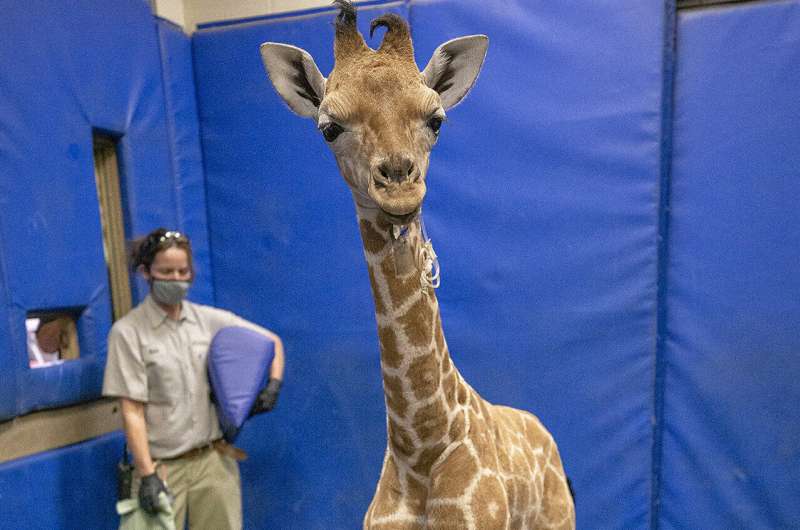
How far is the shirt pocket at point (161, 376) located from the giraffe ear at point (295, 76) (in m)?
0.91

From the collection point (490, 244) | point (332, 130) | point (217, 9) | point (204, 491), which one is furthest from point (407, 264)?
point (217, 9)

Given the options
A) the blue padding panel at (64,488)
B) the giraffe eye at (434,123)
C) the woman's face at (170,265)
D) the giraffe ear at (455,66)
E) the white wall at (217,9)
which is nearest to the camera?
the giraffe eye at (434,123)

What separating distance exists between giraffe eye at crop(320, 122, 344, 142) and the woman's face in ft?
2.86

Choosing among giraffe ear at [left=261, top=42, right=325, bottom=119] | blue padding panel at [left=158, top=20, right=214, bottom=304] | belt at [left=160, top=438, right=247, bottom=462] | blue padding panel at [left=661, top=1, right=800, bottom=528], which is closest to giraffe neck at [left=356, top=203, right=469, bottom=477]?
giraffe ear at [left=261, top=42, right=325, bottom=119]

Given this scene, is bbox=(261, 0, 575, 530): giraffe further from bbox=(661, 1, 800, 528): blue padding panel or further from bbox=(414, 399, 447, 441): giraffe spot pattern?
bbox=(661, 1, 800, 528): blue padding panel

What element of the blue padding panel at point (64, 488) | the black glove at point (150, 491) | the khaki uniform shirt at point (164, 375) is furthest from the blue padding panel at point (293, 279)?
the black glove at point (150, 491)

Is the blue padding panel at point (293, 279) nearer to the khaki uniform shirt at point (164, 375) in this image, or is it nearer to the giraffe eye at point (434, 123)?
the khaki uniform shirt at point (164, 375)

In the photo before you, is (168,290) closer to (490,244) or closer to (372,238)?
(372,238)

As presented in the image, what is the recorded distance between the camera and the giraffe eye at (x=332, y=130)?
2.91ft

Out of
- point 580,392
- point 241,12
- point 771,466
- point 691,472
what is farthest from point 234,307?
point 771,466

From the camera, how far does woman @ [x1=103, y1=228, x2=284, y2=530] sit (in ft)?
5.01

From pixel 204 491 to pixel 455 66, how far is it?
143 cm

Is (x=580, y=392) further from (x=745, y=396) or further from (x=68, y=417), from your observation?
(x=68, y=417)

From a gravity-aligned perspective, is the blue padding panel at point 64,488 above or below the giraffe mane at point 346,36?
below
